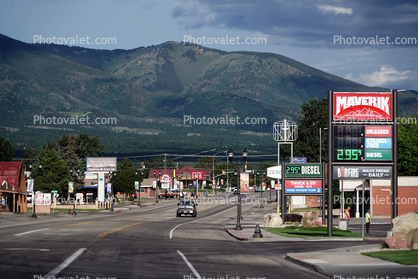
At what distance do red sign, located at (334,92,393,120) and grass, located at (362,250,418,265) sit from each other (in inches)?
501

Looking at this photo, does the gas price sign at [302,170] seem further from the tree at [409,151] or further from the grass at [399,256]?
the tree at [409,151]

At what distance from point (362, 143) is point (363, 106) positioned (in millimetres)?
2477

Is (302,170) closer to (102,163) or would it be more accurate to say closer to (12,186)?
(12,186)

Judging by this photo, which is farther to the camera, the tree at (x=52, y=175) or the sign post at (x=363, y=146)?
the tree at (x=52, y=175)

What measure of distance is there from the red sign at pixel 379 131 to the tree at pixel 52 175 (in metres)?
71.8

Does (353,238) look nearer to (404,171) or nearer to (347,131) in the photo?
(347,131)

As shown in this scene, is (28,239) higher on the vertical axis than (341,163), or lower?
lower

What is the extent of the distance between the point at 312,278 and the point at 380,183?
48727 mm

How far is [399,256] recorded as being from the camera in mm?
20844

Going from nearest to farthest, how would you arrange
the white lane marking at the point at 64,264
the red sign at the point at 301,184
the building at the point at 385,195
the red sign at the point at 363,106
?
the white lane marking at the point at 64,264 → the red sign at the point at 363,106 → the red sign at the point at 301,184 → the building at the point at 385,195

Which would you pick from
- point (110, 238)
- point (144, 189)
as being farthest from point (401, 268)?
point (144, 189)

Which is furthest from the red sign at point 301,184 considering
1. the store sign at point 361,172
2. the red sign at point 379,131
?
the red sign at point 379,131

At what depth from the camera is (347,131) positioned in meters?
33.0

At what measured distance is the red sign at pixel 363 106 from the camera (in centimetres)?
3334
